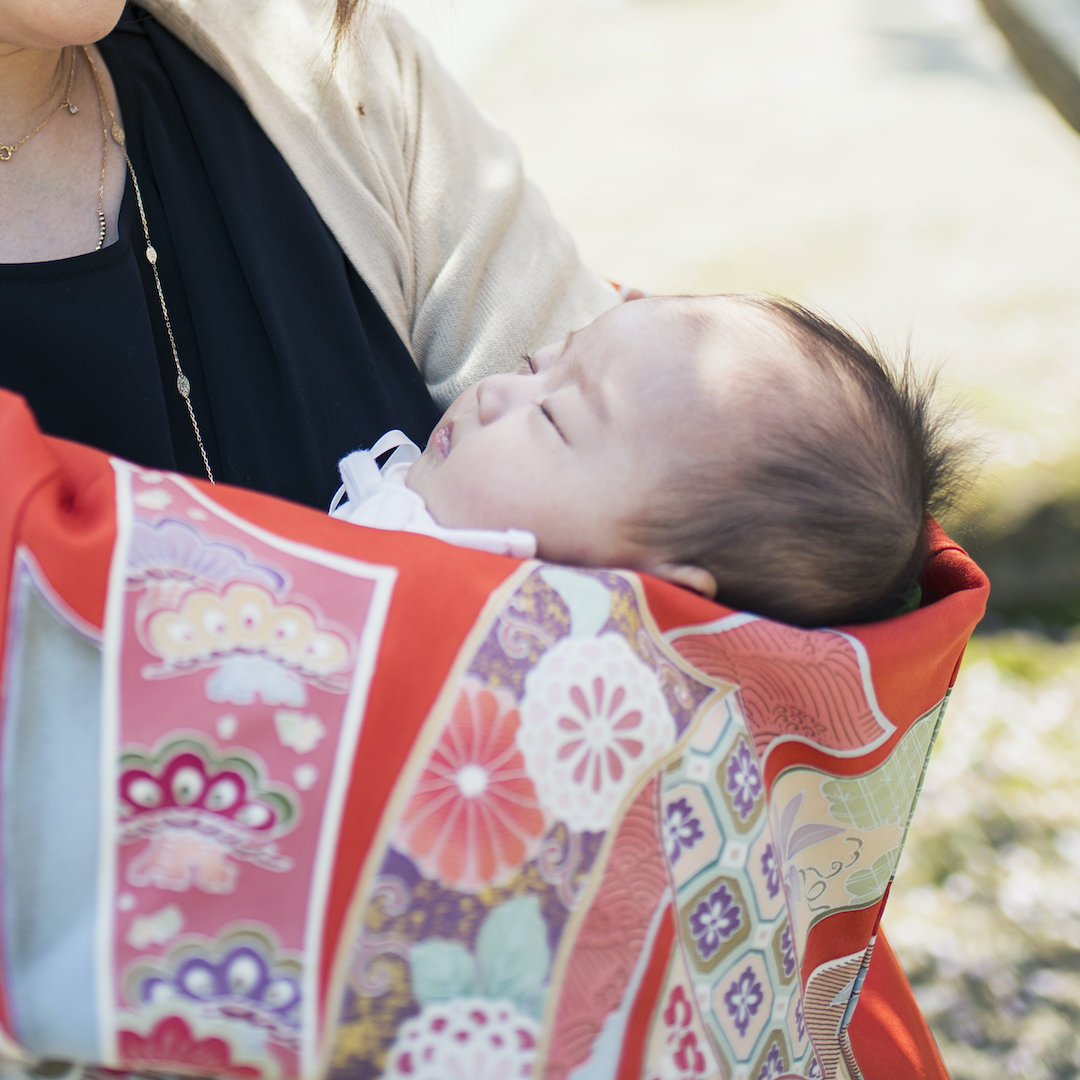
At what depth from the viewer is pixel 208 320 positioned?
135 cm

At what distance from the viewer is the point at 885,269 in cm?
403

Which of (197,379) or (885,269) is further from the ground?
(197,379)

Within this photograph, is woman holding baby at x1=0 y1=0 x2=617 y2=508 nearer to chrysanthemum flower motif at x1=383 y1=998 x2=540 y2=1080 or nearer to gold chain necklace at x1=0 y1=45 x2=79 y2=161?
gold chain necklace at x1=0 y1=45 x2=79 y2=161

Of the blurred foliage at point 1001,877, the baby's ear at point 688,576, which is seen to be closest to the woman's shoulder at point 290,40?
the baby's ear at point 688,576

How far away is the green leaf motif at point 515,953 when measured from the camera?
84 cm

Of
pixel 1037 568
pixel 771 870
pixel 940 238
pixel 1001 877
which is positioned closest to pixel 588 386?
pixel 771 870

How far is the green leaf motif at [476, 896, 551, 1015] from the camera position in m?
0.84

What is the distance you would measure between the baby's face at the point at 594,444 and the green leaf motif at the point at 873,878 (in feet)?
1.28

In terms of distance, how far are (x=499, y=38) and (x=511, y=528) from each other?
620 centimetres

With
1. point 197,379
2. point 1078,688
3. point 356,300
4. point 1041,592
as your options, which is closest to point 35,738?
point 197,379

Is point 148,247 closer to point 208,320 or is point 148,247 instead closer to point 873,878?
point 208,320

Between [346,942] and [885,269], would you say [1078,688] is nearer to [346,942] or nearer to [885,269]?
[885,269]

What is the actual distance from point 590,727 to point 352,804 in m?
0.20

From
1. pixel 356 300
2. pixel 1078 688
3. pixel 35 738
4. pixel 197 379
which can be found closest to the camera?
pixel 35 738
